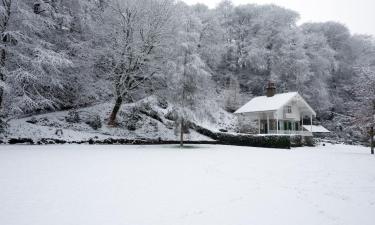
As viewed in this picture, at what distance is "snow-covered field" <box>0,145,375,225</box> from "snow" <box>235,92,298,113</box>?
2084 cm

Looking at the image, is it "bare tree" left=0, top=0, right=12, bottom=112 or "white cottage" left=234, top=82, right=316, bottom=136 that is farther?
"white cottage" left=234, top=82, right=316, bottom=136

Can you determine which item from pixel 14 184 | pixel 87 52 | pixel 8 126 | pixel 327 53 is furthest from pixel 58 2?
pixel 327 53

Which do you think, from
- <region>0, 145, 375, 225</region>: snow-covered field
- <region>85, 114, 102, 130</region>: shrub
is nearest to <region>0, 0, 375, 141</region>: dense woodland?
<region>85, 114, 102, 130</region>: shrub

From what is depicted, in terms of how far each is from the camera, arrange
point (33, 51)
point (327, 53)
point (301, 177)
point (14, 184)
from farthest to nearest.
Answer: point (327, 53)
point (33, 51)
point (301, 177)
point (14, 184)

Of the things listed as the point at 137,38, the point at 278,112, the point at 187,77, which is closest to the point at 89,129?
the point at 137,38

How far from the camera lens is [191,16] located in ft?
76.8

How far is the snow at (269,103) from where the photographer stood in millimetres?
31828

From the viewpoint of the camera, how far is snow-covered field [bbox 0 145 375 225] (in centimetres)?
554

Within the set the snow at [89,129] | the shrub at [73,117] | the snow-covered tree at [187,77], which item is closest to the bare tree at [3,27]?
the snow at [89,129]

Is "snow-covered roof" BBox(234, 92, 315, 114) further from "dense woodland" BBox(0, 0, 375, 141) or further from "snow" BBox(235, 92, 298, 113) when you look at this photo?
"dense woodland" BBox(0, 0, 375, 141)

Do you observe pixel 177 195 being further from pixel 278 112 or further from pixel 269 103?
pixel 269 103

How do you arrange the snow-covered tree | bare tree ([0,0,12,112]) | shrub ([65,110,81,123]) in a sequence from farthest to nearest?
shrub ([65,110,81,123]), the snow-covered tree, bare tree ([0,0,12,112])

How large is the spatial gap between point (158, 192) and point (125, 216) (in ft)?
6.49

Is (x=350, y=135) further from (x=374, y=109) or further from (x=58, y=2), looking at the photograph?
(x=58, y=2)
